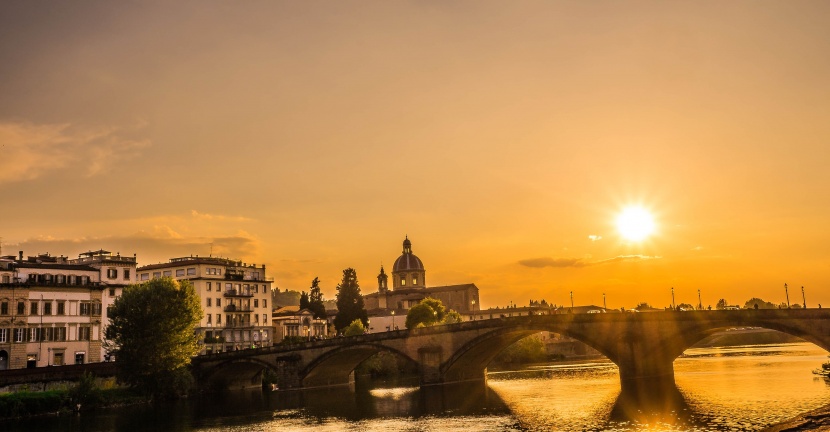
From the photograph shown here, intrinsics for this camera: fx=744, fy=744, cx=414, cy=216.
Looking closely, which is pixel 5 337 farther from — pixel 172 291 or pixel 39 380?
pixel 172 291

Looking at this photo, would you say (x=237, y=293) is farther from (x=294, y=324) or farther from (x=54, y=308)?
(x=54, y=308)

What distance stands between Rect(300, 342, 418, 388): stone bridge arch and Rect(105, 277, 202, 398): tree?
18.1 metres

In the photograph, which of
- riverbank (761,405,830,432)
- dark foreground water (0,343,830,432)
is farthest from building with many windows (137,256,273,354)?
riverbank (761,405,830,432)

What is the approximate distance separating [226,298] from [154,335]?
44.6 m

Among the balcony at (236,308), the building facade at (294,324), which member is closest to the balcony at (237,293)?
the balcony at (236,308)

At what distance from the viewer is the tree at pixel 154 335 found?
87562 millimetres

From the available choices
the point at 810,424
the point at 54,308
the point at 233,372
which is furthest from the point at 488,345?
the point at 810,424

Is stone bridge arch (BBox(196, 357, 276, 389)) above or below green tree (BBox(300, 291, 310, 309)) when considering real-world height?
below

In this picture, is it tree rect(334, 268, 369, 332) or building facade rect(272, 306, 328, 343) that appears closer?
building facade rect(272, 306, 328, 343)

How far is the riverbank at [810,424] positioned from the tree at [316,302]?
138164 mm

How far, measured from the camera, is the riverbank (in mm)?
38250

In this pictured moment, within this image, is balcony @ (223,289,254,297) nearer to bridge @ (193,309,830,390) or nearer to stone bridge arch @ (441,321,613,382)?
bridge @ (193,309,830,390)


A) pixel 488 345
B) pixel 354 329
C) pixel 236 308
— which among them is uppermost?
pixel 236 308

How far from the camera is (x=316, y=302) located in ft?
607
